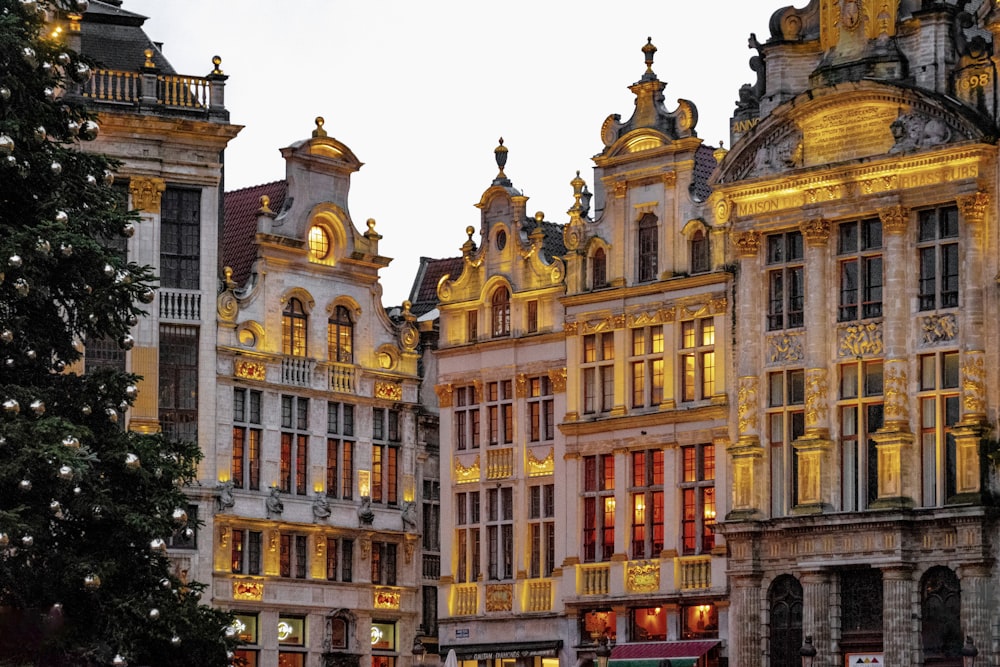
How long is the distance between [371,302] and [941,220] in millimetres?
17250

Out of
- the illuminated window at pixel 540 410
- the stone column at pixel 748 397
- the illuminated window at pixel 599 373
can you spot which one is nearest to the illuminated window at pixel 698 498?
the stone column at pixel 748 397

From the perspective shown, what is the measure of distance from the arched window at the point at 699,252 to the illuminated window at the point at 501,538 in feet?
23.5

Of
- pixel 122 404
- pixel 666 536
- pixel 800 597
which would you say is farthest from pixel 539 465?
pixel 122 404

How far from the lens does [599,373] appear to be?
186 feet

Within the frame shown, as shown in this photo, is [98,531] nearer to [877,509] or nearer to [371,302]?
[877,509]

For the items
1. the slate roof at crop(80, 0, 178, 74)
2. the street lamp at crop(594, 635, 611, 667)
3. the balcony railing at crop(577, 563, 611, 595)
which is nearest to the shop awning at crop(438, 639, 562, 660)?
the balcony railing at crop(577, 563, 611, 595)

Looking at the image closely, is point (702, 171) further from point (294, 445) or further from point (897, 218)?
point (294, 445)

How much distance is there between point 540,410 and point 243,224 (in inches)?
398

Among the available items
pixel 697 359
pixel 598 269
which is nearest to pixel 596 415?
pixel 697 359

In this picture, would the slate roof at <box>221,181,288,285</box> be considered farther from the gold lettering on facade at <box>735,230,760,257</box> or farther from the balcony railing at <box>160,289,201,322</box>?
the gold lettering on facade at <box>735,230,760,257</box>

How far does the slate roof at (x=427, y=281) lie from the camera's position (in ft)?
225

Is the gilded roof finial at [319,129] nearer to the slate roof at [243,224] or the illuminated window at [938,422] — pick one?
the slate roof at [243,224]

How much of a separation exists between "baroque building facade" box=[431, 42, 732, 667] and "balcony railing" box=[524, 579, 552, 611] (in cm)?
4

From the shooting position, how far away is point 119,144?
58312 mm
